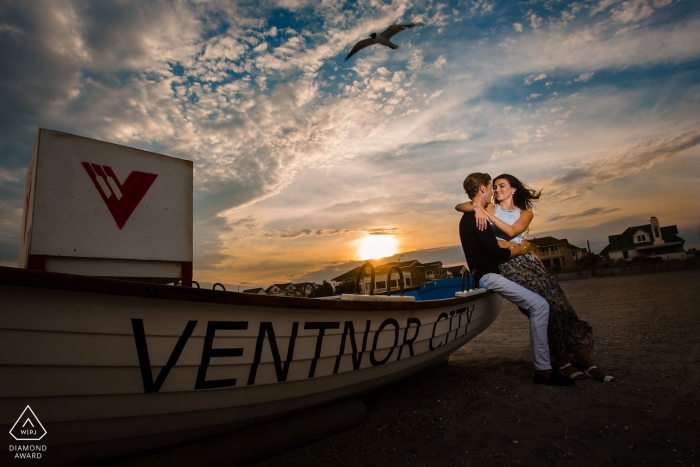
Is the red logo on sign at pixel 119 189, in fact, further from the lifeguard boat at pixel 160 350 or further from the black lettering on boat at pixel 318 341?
the black lettering on boat at pixel 318 341

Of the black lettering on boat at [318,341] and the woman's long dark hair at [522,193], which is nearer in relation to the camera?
the black lettering on boat at [318,341]

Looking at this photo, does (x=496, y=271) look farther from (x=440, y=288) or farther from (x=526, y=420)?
(x=440, y=288)

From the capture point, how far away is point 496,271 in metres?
4.39

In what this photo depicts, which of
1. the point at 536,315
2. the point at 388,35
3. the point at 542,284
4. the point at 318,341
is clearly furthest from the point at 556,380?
the point at 388,35

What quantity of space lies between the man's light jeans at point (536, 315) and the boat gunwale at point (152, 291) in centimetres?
197

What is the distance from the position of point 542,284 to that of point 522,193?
1167 millimetres

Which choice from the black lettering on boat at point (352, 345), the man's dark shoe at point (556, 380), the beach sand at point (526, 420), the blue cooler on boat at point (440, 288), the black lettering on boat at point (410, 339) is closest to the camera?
the beach sand at point (526, 420)

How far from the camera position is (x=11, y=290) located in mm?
1617

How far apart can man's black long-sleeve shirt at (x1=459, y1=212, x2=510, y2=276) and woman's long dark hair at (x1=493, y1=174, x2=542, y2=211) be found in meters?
0.62

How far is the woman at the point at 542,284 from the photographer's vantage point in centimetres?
408

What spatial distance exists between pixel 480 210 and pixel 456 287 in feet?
9.82

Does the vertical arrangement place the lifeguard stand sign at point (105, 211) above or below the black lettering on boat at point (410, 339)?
above
